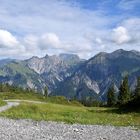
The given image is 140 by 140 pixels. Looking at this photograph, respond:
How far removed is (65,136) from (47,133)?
1981 mm

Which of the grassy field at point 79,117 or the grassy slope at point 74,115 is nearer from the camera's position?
the grassy field at point 79,117

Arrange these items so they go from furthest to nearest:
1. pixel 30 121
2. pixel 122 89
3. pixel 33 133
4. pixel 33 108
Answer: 1. pixel 122 89
2. pixel 33 108
3. pixel 30 121
4. pixel 33 133

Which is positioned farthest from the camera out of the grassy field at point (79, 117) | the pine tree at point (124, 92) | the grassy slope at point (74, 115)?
the pine tree at point (124, 92)

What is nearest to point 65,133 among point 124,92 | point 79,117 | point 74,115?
point 79,117

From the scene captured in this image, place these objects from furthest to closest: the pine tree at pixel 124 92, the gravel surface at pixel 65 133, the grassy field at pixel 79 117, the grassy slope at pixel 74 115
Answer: the pine tree at pixel 124 92 → the grassy slope at pixel 74 115 → the grassy field at pixel 79 117 → the gravel surface at pixel 65 133

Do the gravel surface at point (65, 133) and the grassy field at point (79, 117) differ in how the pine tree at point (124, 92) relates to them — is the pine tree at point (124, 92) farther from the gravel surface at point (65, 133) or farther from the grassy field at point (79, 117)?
the gravel surface at point (65, 133)

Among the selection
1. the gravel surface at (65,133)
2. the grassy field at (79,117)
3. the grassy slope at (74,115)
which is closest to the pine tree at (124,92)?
the grassy slope at (74,115)

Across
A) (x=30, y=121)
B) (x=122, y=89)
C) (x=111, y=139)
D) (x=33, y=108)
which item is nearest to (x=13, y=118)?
(x=30, y=121)

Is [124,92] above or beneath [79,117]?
above

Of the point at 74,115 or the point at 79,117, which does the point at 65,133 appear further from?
the point at 74,115

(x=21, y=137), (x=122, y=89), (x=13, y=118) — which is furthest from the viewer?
(x=122, y=89)

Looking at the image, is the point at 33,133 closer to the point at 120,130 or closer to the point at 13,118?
the point at 120,130

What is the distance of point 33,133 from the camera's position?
3011cm

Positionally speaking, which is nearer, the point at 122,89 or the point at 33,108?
the point at 33,108
